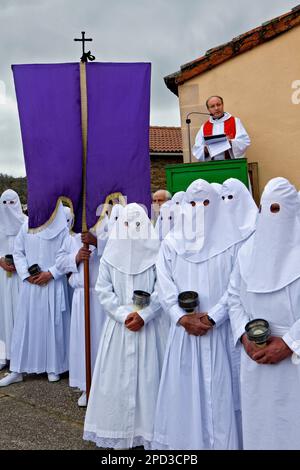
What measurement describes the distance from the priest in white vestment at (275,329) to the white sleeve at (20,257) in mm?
3724

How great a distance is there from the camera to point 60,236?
255 inches

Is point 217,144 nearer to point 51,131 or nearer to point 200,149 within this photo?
point 200,149

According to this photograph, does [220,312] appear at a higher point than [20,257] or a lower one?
lower

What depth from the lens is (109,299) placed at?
4.22m

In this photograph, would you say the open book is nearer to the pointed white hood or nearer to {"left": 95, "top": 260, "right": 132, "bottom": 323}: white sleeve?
the pointed white hood

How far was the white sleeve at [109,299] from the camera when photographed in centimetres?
415

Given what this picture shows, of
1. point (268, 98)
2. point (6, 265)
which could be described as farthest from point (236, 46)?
→ point (6, 265)

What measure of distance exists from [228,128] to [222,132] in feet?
0.35

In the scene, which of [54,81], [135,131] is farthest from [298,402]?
[54,81]

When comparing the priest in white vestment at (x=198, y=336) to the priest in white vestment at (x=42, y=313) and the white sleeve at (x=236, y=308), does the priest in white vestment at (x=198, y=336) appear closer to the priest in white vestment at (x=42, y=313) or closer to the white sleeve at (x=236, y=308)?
the white sleeve at (x=236, y=308)

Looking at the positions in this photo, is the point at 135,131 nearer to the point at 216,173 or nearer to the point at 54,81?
the point at 54,81

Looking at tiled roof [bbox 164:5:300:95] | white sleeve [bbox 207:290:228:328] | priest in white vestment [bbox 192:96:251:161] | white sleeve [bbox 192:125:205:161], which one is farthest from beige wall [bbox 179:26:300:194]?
white sleeve [bbox 207:290:228:328]

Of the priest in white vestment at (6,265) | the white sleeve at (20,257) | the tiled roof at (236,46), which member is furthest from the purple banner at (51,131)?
the tiled roof at (236,46)

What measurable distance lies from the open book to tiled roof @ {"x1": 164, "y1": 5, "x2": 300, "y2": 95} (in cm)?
207
